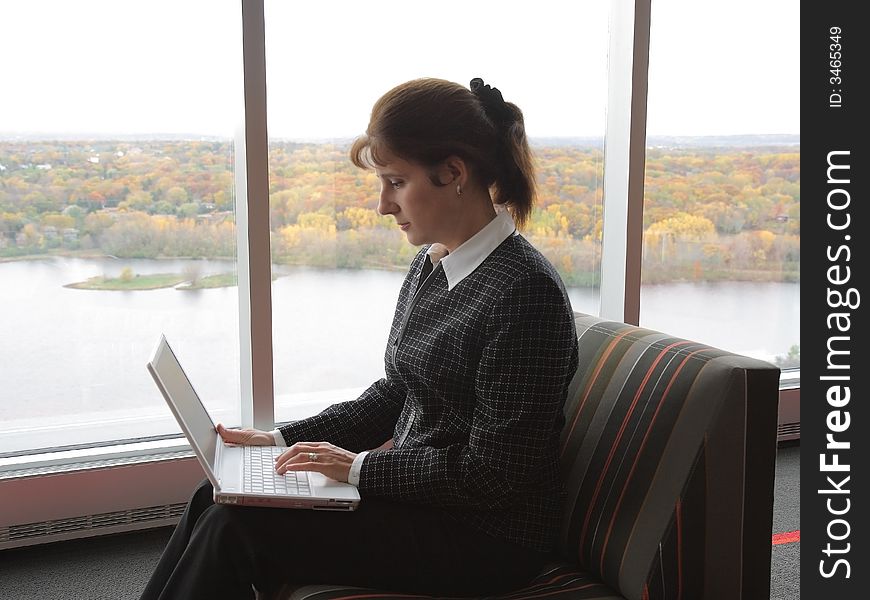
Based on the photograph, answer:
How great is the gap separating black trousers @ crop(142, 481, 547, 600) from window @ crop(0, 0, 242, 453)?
4.01 feet

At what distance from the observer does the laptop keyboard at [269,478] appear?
1.50 metres

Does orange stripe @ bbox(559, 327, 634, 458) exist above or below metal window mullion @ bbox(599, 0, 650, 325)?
below

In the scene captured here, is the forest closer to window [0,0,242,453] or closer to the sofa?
window [0,0,242,453]

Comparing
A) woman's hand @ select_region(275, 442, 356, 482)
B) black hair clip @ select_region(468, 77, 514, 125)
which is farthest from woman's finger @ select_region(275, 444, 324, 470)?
black hair clip @ select_region(468, 77, 514, 125)

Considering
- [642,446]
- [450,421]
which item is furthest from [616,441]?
[450,421]

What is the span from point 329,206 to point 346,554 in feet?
4.88

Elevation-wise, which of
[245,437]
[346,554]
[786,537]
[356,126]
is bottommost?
[786,537]

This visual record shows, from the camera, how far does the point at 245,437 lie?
6.02 ft

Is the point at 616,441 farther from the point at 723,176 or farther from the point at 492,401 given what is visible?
the point at 723,176

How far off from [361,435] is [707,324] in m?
1.95

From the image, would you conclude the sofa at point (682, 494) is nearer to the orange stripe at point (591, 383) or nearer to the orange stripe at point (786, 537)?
the orange stripe at point (591, 383)

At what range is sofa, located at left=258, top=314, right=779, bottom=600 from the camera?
4.68 feet
